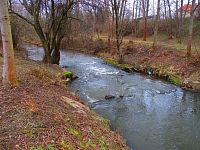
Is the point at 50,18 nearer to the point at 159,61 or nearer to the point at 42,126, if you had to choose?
the point at 159,61

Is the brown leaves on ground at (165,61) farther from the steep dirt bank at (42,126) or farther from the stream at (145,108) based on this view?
the steep dirt bank at (42,126)

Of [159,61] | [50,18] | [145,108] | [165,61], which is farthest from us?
[159,61]

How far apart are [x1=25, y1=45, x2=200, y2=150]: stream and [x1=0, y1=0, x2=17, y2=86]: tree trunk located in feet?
13.6

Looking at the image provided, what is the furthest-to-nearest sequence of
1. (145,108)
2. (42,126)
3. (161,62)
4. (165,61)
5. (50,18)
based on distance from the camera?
(161,62) < (165,61) < (50,18) < (145,108) < (42,126)

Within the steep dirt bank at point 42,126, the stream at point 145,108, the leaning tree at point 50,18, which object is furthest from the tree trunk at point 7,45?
the leaning tree at point 50,18

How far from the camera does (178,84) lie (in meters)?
16.5

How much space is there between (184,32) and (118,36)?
14.3 m

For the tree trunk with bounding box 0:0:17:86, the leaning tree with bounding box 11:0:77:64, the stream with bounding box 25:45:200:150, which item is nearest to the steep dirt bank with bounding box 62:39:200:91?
Answer: the stream with bounding box 25:45:200:150

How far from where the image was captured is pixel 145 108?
11812mm

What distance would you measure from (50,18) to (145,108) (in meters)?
10.8

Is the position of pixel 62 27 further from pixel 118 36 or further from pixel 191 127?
pixel 191 127

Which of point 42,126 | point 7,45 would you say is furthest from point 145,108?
point 42,126

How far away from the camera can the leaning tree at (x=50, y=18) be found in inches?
682

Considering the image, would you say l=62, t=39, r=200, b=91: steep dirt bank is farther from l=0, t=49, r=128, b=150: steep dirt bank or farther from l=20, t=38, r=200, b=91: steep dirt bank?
l=0, t=49, r=128, b=150: steep dirt bank
